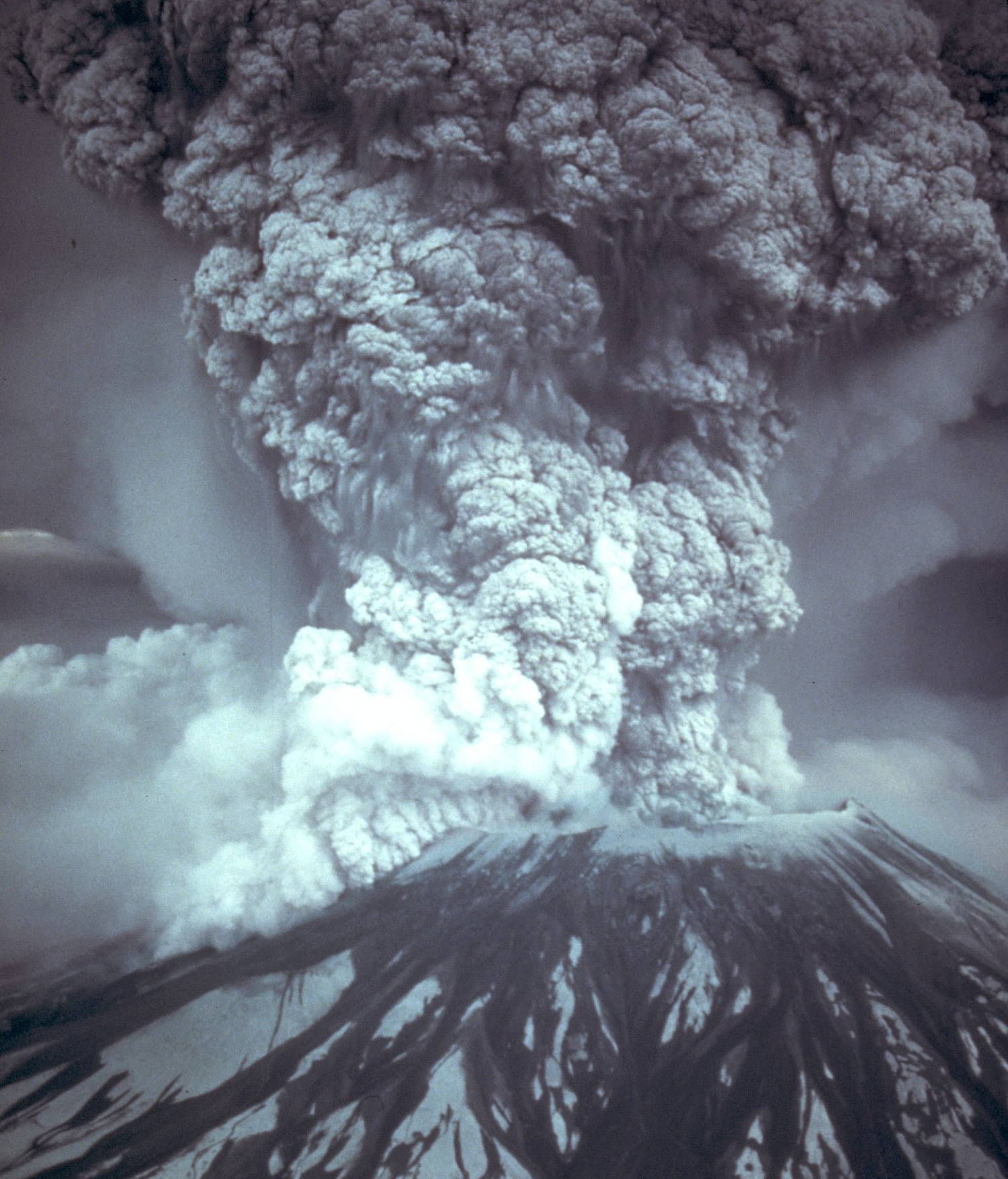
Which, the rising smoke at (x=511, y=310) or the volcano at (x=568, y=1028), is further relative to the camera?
the rising smoke at (x=511, y=310)

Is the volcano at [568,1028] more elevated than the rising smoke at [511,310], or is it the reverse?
the rising smoke at [511,310]

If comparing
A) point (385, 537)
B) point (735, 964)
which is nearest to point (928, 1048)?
point (735, 964)

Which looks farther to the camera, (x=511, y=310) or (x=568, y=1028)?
(x=511, y=310)

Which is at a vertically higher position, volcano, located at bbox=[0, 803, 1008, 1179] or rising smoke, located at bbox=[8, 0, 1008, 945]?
rising smoke, located at bbox=[8, 0, 1008, 945]

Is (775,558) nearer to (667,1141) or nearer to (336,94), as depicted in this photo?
(667,1141)
